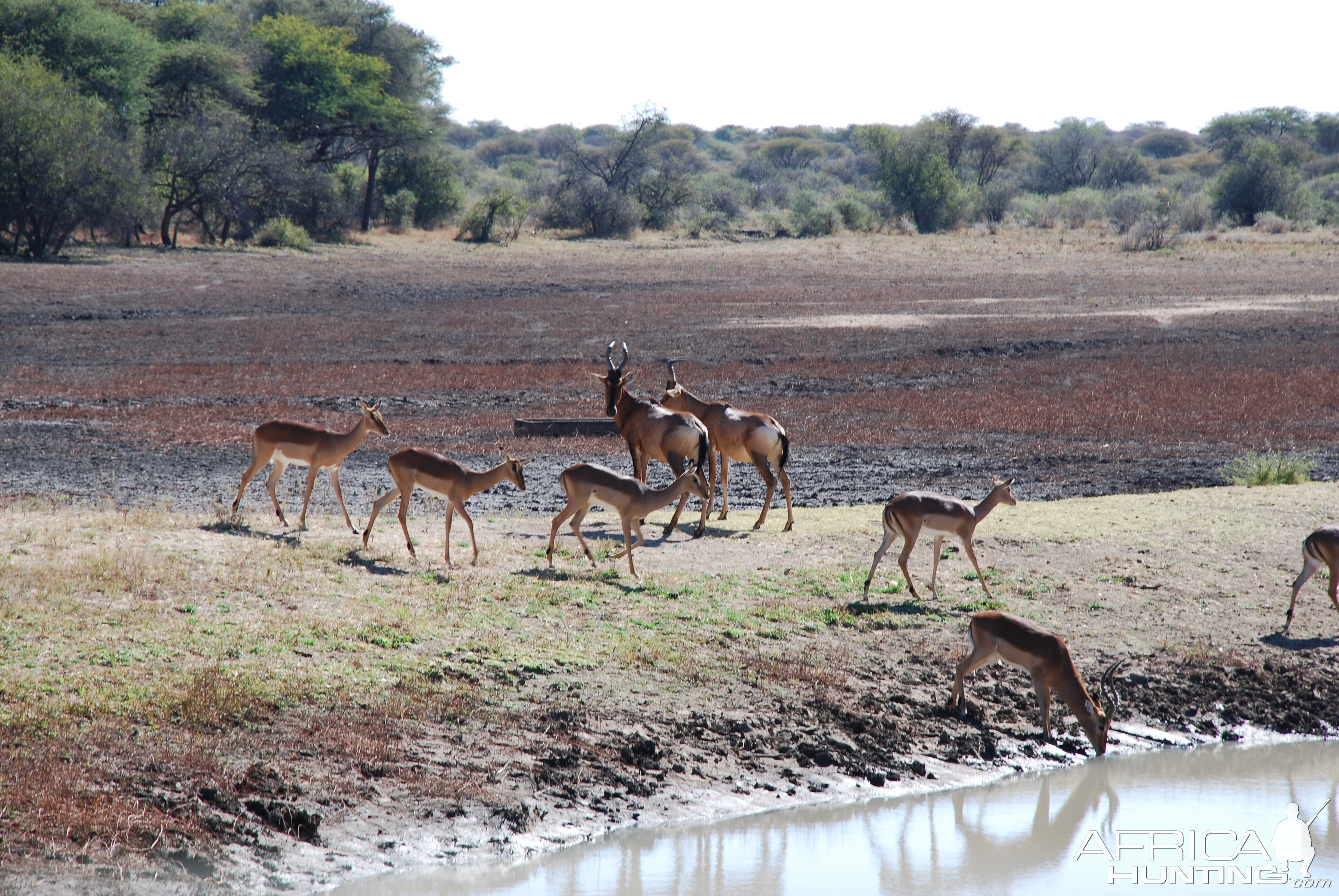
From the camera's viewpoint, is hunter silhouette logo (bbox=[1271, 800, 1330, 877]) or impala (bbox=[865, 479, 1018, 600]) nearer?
hunter silhouette logo (bbox=[1271, 800, 1330, 877])

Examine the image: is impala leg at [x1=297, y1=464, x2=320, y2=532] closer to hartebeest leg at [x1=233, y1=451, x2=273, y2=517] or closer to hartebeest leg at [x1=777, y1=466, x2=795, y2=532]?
hartebeest leg at [x1=233, y1=451, x2=273, y2=517]

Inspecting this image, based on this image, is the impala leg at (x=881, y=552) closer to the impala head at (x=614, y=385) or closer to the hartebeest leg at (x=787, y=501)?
the hartebeest leg at (x=787, y=501)

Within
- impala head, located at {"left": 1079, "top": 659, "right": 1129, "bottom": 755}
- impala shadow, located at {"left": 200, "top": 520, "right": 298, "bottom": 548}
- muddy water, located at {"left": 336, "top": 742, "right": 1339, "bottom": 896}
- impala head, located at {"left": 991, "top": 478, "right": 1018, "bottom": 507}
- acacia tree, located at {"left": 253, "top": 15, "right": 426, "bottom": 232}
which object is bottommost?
muddy water, located at {"left": 336, "top": 742, "right": 1339, "bottom": 896}

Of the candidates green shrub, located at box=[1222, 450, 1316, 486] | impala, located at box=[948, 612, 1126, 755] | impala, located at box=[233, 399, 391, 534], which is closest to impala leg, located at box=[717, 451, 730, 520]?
impala, located at box=[233, 399, 391, 534]

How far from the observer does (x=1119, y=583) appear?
1141 centimetres

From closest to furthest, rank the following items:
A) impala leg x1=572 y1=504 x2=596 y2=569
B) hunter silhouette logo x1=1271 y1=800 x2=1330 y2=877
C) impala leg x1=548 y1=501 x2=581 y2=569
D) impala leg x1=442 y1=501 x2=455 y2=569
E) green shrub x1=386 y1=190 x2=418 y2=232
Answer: hunter silhouette logo x1=1271 y1=800 x2=1330 y2=877
impala leg x1=442 y1=501 x2=455 y2=569
impala leg x1=548 y1=501 x2=581 y2=569
impala leg x1=572 y1=504 x2=596 y2=569
green shrub x1=386 y1=190 x2=418 y2=232

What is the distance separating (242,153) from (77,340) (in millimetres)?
24447

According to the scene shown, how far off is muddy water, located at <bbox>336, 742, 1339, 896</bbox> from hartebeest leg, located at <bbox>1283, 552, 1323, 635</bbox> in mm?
2059

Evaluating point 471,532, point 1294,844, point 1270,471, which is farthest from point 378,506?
point 1270,471

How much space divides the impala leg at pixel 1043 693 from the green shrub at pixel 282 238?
45.1m

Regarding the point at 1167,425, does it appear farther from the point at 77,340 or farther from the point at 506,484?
the point at 77,340

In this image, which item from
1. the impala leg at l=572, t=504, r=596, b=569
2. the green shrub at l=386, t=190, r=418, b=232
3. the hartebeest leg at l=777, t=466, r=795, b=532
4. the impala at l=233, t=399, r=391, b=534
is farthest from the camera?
the green shrub at l=386, t=190, r=418, b=232

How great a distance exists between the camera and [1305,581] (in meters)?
10.8

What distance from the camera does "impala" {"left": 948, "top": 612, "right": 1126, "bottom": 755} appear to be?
27.3ft
